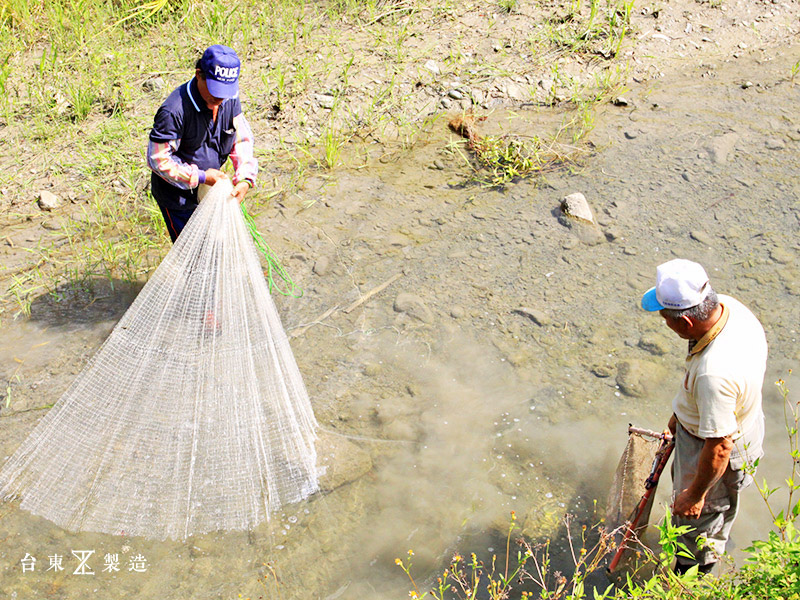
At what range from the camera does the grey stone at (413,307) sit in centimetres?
367

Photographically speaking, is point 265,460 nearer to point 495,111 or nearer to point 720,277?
point 720,277

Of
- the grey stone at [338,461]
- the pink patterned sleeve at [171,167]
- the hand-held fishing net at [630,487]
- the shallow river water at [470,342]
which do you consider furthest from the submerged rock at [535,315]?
the pink patterned sleeve at [171,167]

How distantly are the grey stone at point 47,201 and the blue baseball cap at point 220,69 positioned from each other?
2119 mm

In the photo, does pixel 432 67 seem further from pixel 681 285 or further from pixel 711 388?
pixel 711 388

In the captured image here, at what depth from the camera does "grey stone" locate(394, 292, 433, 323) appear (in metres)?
3.67

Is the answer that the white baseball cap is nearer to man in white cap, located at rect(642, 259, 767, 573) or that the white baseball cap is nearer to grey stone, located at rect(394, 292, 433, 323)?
man in white cap, located at rect(642, 259, 767, 573)

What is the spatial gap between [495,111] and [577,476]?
319cm

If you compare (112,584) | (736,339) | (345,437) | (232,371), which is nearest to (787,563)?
(736,339)

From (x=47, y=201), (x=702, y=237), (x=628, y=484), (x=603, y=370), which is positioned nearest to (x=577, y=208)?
(x=702, y=237)

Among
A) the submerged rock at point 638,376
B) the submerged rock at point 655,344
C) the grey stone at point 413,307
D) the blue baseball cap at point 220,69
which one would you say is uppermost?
the blue baseball cap at point 220,69

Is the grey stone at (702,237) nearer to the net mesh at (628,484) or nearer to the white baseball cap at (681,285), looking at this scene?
the net mesh at (628,484)

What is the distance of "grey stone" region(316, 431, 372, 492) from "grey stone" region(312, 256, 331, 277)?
1.15 meters

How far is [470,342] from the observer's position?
11.6 feet

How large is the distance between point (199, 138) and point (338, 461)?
5.04ft
